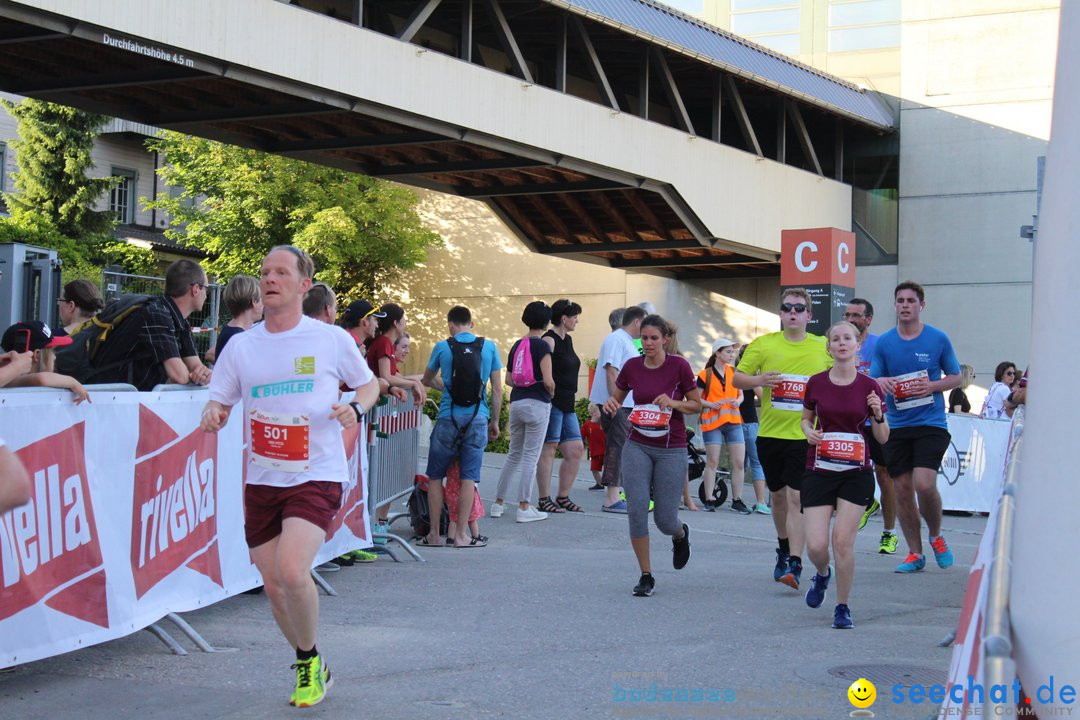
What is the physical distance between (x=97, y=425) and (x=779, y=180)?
25.4 meters

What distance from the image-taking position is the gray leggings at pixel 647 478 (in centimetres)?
915

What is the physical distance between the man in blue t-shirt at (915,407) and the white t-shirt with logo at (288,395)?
18.4ft

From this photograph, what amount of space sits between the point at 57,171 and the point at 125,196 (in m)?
8.61

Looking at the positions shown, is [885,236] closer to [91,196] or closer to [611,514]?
[611,514]

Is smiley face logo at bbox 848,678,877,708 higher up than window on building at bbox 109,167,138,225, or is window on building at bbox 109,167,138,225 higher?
window on building at bbox 109,167,138,225

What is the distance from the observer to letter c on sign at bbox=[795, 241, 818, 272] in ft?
66.5

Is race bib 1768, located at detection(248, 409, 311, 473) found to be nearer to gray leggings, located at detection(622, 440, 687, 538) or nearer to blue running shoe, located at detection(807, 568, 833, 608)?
gray leggings, located at detection(622, 440, 687, 538)

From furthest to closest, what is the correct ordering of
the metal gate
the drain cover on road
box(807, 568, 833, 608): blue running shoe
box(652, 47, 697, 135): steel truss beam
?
box(652, 47, 697, 135): steel truss beam < the metal gate < box(807, 568, 833, 608): blue running shoe < the drain cover on road

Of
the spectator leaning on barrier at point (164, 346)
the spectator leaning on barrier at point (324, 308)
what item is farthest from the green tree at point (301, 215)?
the spectator leaning on barrier at point (164, 346)

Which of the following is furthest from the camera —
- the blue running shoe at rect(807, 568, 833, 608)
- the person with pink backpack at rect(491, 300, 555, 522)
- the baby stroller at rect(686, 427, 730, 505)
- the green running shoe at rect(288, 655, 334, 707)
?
the baby stroller at rect(686, 427, 730, 505)

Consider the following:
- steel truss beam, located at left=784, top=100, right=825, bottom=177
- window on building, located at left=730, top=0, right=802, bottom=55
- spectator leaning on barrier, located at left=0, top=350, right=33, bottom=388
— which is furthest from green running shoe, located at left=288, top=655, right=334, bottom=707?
window on building, located at left=730, top=0, right=802, bottom=55

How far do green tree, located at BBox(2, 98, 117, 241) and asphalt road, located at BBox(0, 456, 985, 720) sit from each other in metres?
35.1

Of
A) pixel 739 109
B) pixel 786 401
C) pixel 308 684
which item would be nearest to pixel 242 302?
pixel 308 684

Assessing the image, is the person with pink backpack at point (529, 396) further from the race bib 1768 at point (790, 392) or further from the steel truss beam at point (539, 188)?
the steel truss beam at point (539, 188)
